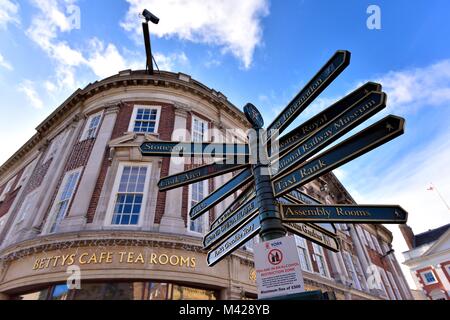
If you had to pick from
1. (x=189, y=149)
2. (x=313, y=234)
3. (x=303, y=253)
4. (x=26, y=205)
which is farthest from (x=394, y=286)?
(x=26, y=205)

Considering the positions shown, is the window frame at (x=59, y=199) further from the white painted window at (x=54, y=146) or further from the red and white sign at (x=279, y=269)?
the red and white sign at (x=279, y=269)

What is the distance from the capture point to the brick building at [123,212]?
7.73m

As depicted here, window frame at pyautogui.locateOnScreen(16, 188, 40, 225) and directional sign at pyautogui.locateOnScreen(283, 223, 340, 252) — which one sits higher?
window frame at pyautogui.locateOnScreen(16, 188, 40, 225)

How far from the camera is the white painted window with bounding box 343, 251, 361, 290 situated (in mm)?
16812

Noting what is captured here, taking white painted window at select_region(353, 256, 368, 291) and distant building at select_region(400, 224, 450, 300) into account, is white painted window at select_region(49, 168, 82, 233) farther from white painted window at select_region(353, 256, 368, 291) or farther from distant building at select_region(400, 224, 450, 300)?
distant building at select_region(400, 224, 450, 300)

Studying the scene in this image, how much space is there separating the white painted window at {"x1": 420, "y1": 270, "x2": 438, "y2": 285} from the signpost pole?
44.9 meters

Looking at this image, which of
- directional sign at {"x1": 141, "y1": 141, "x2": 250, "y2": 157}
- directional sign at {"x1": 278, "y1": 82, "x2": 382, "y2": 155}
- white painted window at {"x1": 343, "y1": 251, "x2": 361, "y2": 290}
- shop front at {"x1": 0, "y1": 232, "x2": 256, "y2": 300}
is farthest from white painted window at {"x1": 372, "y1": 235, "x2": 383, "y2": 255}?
directional sign at {"x1": 141, "y1": 141, "x2": 250, "y2": 157}

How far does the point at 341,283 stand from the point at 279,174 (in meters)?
14.7

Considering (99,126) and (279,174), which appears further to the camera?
(99,126)

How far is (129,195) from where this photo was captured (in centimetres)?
980

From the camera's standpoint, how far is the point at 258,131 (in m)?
3.52

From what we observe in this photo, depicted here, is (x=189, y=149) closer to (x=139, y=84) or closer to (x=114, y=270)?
(x=114, y=270)

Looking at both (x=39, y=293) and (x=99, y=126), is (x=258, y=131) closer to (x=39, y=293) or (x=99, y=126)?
(x=39, y=293)

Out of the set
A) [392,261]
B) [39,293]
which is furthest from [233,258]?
[392,261]
